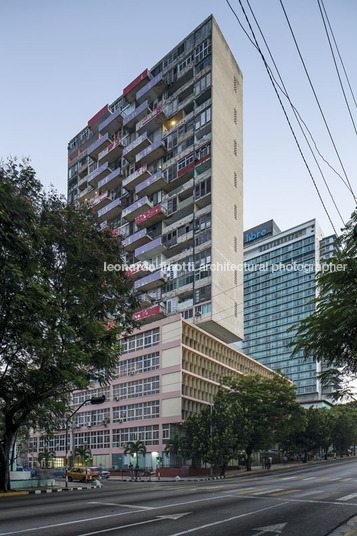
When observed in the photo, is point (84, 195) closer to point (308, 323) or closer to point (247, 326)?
point (308, 323)

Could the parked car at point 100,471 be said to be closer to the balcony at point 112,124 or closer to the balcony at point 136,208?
the balcony at point 136,208

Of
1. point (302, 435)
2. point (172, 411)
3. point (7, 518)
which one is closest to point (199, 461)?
point (172, 411)

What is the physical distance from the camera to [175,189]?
6600 centimetres

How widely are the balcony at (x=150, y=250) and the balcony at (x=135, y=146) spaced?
15783 millimetres

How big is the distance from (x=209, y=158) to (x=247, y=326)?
137 meters

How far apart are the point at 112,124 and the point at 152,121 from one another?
12.6 meters

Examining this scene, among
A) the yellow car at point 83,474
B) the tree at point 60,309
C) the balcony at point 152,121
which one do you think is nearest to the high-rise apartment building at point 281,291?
the balcony at point 152,121

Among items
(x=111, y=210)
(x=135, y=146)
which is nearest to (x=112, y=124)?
(x=135, y=146)

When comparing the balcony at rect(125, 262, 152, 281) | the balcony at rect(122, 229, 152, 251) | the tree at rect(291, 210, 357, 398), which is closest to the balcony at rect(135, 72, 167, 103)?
the balcony at rect(122, 229, 152, 251)

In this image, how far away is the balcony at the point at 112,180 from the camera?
251 feet

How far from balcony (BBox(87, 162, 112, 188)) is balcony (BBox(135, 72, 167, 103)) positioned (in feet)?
42.0

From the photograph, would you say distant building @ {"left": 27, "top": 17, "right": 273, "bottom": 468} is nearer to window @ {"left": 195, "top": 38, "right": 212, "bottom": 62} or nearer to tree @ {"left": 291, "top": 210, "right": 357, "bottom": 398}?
window @ {"left": 195, "top": 38, "right": 212, "bottom": 62}

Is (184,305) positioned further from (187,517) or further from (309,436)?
(187,517)

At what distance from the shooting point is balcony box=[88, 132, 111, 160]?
7969cm
